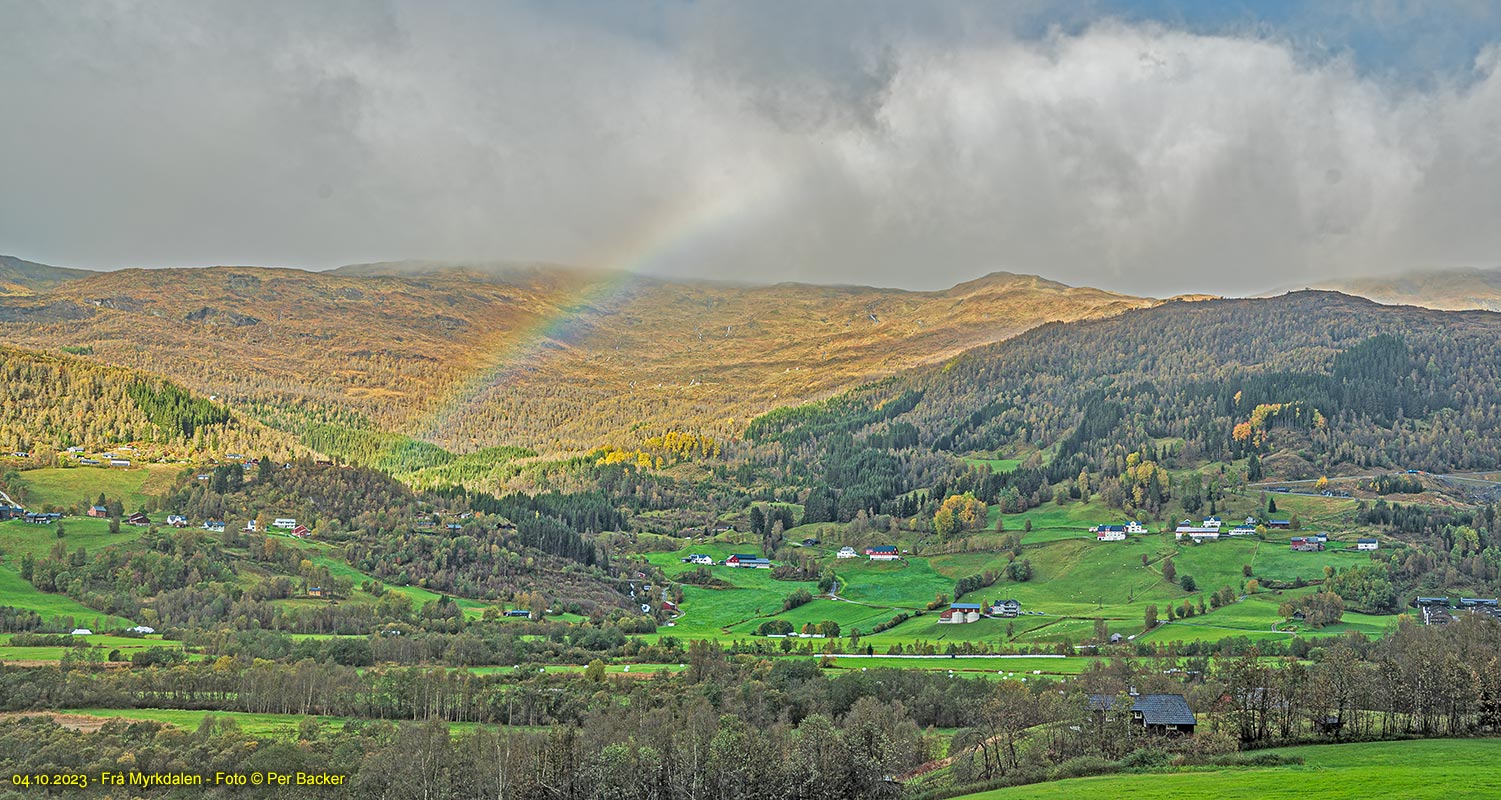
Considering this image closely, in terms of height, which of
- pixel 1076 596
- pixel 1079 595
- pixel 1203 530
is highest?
pixel 1203 530

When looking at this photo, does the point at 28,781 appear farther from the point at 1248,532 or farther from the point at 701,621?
the point at 1248,532

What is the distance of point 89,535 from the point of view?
167 m

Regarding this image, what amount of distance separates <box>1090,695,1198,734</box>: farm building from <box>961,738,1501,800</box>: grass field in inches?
465

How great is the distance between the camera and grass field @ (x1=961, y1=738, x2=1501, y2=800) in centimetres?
4494

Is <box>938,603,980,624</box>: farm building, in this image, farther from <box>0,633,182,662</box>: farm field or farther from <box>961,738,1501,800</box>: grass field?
<box>0,633,182,662</box>: farm field

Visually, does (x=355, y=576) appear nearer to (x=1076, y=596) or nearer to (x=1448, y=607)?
(x=1076, y=596)

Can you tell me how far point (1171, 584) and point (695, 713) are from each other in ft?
369

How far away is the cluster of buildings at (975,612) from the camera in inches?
6280

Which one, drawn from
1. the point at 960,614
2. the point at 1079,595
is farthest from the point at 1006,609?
the point at 1079,595

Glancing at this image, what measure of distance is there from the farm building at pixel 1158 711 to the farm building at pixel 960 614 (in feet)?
268

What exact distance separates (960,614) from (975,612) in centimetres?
224

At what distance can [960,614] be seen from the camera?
528 feet

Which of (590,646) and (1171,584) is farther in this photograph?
(1171,584)

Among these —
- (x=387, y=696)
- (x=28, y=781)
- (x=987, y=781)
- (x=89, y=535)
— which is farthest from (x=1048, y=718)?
(x=89, y=535)
